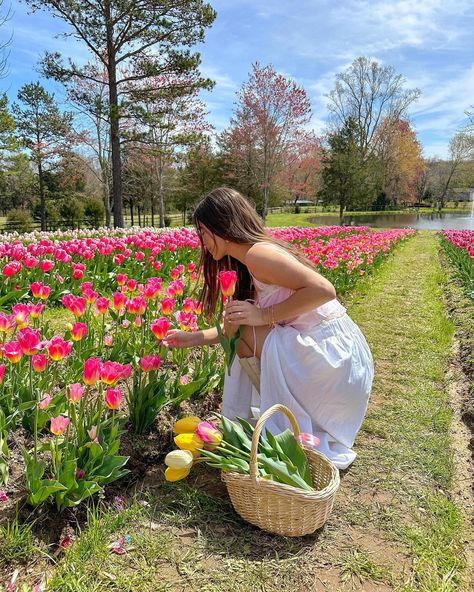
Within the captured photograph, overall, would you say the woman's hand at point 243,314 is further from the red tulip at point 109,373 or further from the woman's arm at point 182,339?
the red tulip at point 109,373

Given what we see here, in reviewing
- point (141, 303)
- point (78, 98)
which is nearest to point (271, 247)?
point (141, 303)

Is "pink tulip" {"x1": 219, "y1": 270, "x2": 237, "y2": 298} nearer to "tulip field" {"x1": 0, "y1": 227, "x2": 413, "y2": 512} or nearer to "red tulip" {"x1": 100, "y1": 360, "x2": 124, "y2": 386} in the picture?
"tulip field" {"x1": 0, "y1": 227, "x2": 413, "y2": 512}

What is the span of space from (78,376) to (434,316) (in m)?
4.22

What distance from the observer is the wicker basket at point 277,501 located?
5.10ft

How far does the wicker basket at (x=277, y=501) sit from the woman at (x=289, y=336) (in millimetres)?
342

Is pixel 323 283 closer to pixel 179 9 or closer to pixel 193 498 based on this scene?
pixel 193 498

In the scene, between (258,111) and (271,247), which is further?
(258,111)

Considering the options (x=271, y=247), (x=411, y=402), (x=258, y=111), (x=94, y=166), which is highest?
(x=258, y=111)

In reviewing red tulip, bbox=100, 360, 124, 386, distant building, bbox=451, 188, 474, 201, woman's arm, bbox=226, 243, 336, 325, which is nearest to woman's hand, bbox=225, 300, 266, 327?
woman's arm, bbox=226, 243, 336, 325

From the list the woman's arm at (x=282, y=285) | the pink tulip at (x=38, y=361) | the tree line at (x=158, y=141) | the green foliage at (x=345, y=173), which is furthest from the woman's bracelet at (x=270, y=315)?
the green foliage at (x=345, y=173)

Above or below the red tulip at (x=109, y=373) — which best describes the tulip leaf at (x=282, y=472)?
below

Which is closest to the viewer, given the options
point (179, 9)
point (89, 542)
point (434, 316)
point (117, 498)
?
point (89, 542)

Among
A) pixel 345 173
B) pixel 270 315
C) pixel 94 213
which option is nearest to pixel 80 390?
pixel 270 315

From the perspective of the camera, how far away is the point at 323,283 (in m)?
2.02
